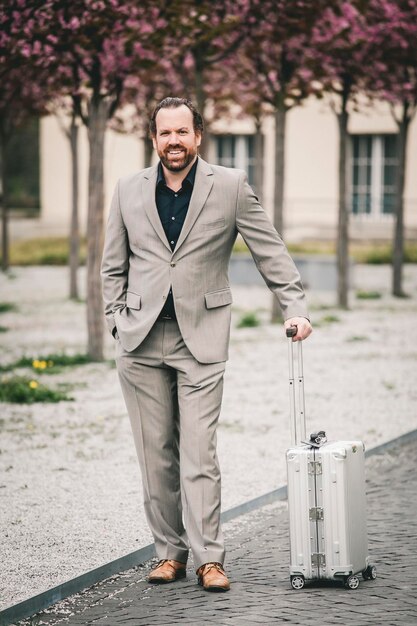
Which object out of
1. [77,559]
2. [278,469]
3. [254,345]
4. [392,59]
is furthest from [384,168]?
[77,559]

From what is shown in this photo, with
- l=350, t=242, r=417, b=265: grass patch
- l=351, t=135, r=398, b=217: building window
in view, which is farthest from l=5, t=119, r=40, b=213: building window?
l=350, t=242, r=417, b=265: grass patch

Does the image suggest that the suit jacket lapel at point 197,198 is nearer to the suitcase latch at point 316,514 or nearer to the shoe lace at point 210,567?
the suitcase latch at point 316,514

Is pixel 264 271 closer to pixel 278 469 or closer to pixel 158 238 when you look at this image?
pixel 158 238

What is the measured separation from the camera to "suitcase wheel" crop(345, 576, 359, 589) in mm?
5664

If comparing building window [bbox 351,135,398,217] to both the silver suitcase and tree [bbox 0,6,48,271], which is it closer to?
tree [bbox 0,6,48,271]

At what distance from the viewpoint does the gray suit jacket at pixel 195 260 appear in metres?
5.76

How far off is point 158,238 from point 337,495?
1388mm

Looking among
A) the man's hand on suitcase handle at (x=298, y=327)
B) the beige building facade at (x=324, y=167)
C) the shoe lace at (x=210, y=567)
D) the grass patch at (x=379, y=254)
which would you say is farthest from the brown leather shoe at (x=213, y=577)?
the beige building facade at (x=324, y=167)

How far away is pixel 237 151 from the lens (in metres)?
38.2

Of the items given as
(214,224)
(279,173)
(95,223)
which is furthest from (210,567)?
(279,173)

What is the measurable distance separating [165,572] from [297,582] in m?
0.62

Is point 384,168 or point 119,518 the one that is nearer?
point 119,518

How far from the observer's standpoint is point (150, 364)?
583 centimetres

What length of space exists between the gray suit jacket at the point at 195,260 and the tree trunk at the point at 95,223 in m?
7.81
